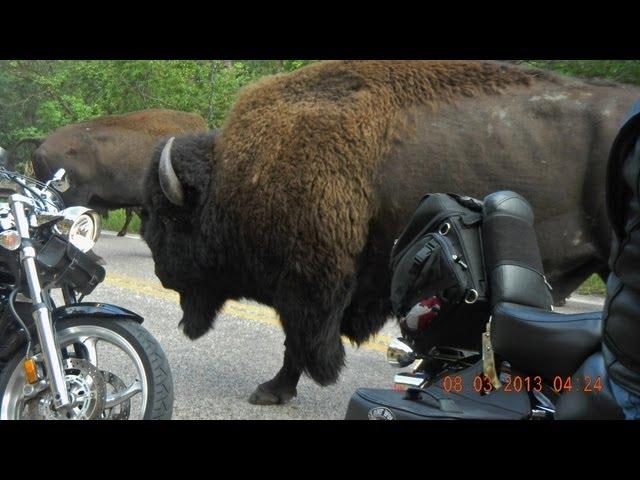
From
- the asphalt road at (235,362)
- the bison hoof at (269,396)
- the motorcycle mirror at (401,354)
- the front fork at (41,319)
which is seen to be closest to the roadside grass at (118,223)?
the asphalt road at (235,362)

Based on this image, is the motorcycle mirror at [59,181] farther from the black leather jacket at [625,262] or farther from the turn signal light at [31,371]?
the black leather jacket at [625,262]

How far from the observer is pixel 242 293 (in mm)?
4918

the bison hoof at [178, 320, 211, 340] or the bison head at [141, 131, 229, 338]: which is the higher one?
the bison head at [141, 131, 229, 338]

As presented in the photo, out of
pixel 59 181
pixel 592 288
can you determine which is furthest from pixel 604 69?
pixel 59 181

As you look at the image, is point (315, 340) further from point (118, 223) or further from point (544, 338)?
point (118, 223)

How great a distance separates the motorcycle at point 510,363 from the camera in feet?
6.72

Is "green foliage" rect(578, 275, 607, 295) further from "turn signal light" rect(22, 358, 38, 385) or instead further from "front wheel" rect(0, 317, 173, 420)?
"turn signal light" rect(22, 358, 38, 385)

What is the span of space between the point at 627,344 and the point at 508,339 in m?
0.52

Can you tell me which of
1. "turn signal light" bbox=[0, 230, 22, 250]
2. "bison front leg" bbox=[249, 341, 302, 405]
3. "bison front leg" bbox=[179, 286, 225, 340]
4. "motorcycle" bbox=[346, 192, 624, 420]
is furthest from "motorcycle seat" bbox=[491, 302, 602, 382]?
"bison front leg" bbox=[179, 286, 225, 340]

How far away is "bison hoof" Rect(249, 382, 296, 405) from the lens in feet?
15.3

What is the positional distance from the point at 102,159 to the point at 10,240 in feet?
30.9

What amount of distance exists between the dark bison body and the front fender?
3.60ft

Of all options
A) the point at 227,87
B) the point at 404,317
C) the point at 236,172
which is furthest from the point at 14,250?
the point at 227,87

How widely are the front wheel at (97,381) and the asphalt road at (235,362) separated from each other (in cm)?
94
